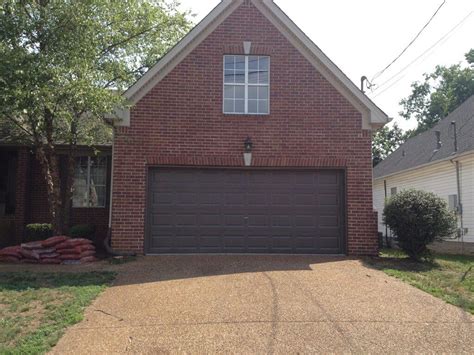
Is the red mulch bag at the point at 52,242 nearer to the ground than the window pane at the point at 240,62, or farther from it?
nearer to the ground

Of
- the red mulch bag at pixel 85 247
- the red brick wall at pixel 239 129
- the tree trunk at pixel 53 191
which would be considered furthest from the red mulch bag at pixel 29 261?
the red brick wall at pixel 239 129

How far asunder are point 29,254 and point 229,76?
6719 millimetres

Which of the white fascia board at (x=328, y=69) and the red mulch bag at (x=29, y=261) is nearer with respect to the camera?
the red mulch bag at (x=29, y=261)

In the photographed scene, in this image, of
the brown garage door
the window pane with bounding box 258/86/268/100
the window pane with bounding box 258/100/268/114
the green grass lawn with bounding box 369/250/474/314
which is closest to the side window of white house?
the green grass lawn with bounding box 369/250/474/314

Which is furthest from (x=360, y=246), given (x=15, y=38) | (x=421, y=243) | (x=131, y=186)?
(x=15, y=38)

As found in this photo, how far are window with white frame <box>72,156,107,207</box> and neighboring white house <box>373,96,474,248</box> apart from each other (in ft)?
30.8

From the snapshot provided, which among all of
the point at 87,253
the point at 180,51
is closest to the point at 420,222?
the point at 180,51

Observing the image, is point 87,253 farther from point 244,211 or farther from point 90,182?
point 90,182

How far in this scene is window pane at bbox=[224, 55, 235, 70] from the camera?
505 inches

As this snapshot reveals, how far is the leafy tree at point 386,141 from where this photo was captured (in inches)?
1914

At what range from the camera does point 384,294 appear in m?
7.99

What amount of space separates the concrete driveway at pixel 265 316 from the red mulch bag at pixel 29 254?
8.57 ft

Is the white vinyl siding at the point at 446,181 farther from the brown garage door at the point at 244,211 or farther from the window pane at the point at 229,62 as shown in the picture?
the window pane at the point at 229,62

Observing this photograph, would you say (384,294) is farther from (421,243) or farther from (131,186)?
(131,186)
